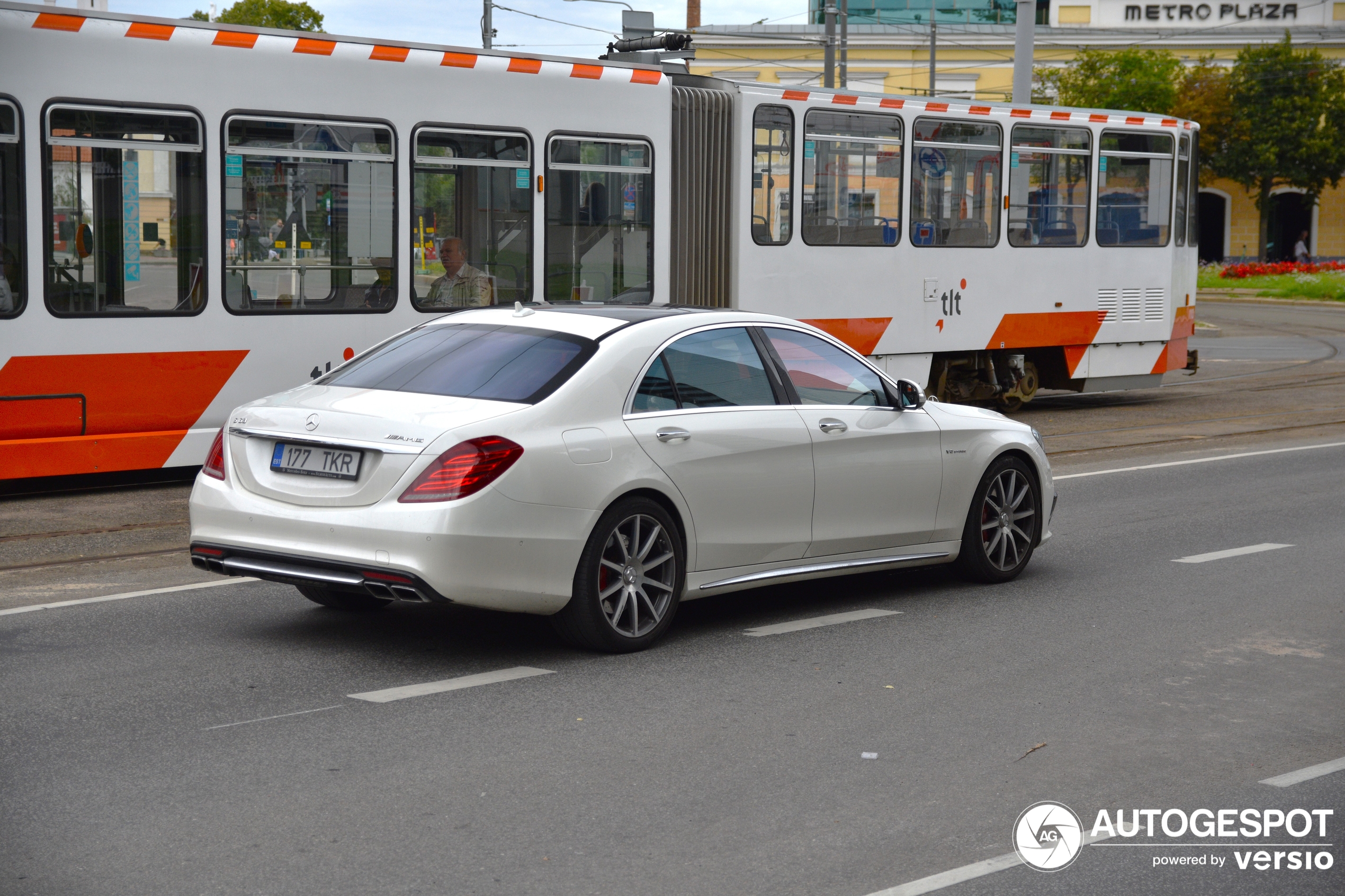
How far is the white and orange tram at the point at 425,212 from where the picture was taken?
11047mm

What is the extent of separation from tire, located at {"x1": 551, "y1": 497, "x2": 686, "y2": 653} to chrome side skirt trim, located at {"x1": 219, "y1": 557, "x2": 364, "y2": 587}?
898mm

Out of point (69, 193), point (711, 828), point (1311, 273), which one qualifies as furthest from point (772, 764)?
point (1311, 273)

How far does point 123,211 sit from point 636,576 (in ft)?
19.5

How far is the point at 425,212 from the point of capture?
12.9m

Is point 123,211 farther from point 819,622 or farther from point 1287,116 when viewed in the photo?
point 1287,116

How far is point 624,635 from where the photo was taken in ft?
23.0

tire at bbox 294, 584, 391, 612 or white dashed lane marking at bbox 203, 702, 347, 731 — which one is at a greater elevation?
tire at bbox 294, 584, 391, 612

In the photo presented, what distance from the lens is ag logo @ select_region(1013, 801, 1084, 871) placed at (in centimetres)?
471

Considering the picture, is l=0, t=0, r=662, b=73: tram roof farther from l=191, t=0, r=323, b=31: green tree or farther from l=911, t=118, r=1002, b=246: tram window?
l=191, t=0, r=323, b=31: green tree

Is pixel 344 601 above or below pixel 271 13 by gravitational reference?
below

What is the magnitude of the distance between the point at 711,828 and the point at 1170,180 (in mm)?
16490

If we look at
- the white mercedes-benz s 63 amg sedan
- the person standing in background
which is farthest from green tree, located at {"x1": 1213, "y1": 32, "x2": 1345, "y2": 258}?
the white mercedes-benz s 63 amg sedan

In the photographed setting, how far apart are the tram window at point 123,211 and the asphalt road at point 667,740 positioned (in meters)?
3.78

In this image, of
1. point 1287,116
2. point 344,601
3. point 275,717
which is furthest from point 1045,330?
point 1287,116
